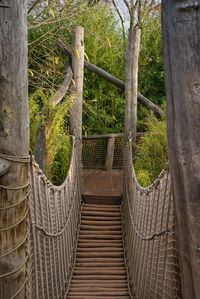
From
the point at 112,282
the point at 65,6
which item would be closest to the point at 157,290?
the point at 112,282

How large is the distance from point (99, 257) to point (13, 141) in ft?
8.40

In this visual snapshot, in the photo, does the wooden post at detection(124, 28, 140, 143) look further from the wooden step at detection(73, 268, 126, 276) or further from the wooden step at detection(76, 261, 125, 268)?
the wooden step at detection(73, 268, 126, 276)

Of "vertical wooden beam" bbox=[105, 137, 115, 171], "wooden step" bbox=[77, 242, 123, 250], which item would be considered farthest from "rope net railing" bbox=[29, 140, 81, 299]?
"vertical wooden beam" bbox=[105, 137, 115, 171]

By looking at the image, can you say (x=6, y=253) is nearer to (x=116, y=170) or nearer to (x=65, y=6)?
(x=65, y=6)

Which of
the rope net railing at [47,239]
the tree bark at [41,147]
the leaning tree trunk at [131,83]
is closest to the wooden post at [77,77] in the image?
the leaning tree trunk at [131,83]

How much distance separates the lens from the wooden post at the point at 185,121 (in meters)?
1.08

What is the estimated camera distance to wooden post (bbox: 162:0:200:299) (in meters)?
1.08

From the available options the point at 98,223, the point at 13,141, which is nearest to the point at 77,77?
the point at 98,223

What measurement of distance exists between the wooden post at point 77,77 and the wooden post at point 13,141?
2769 millimetres

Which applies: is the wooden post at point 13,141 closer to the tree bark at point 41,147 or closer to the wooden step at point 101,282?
the wooden step at point 101,282

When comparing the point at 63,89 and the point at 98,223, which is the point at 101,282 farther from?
the point at 63,89

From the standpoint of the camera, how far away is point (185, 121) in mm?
1119

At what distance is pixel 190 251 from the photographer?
117cm

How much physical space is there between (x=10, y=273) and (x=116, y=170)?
4.63 metres
